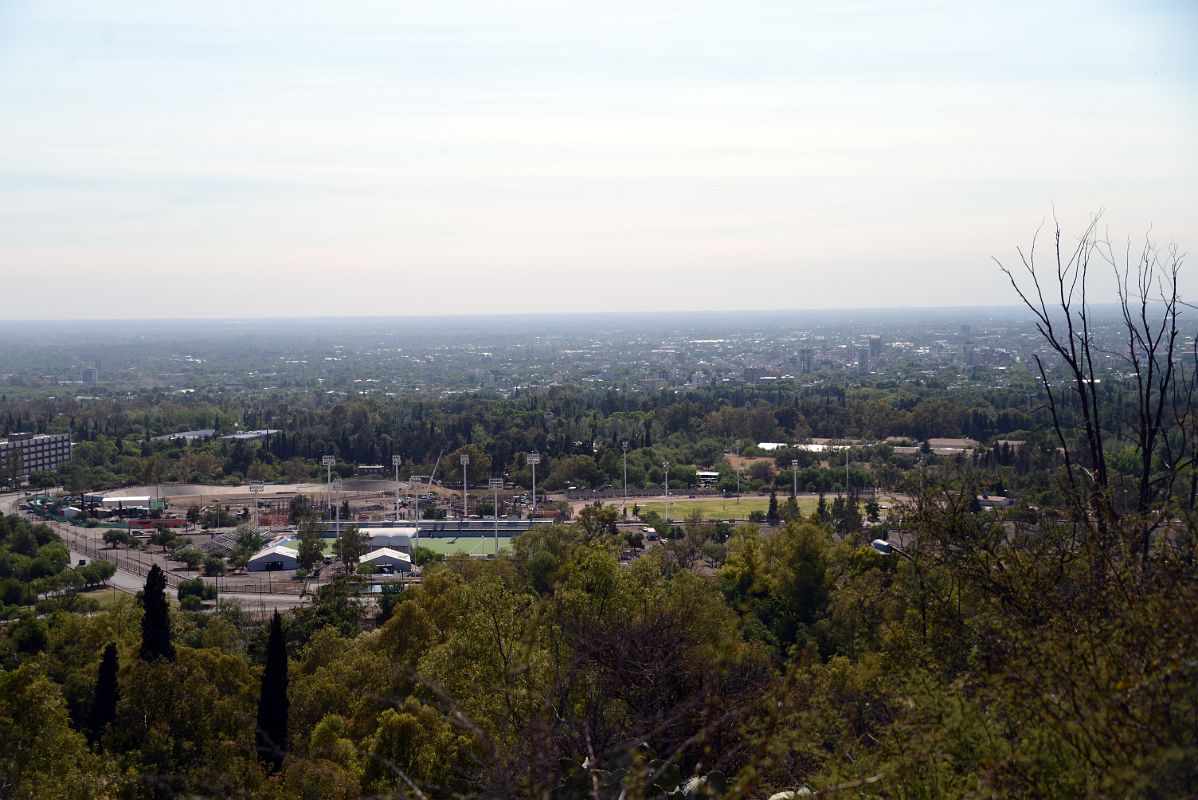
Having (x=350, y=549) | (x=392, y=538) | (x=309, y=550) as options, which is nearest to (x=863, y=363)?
(x=392, y=538)

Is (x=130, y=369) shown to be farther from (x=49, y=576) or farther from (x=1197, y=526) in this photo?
(x=1197, y=526)

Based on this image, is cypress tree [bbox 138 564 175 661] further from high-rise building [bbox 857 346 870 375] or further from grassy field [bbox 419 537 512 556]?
high-rise building [bbox 857 346 870 375]

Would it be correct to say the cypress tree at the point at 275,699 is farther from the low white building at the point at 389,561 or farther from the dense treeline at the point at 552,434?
the dense treeline at the point at 552,434

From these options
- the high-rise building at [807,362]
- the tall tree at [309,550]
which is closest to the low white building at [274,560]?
the tall tree at [309,550]

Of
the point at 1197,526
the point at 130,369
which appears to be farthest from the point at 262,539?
the point at 130,369

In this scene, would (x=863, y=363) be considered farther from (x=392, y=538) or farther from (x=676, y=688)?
(x=676, y=688)

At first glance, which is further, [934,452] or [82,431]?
[82,431]
